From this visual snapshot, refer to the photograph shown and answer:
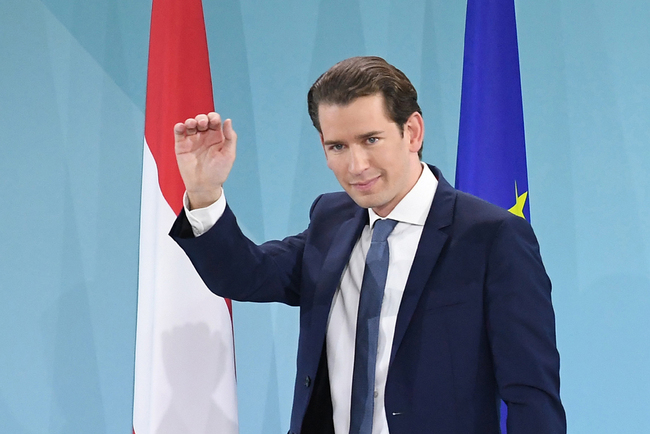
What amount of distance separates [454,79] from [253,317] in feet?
3.72

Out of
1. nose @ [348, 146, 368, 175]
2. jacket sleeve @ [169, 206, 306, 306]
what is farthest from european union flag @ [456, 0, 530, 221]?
nose @ [348, 146, 368, 175]

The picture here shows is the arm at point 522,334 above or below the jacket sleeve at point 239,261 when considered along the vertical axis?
below

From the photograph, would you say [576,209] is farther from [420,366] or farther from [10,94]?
[10,94]

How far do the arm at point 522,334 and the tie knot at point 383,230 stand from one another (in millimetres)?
213

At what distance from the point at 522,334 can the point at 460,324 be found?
112 millimetres

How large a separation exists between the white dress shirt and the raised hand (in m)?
0.02

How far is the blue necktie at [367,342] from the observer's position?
1297 mm

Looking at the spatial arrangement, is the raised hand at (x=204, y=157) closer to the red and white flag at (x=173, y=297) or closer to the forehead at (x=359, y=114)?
the forehead at (x=359, y=114)

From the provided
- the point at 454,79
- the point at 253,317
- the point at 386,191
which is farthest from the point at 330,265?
the point at 454,79

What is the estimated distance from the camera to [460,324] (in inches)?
49.5

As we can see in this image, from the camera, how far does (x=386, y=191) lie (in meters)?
1.32

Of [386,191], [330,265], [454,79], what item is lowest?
[330,265]

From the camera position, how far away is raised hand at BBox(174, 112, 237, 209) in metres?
1.31

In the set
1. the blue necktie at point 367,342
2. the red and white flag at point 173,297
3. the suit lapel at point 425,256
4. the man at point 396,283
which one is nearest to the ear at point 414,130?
the man at point 396,283
